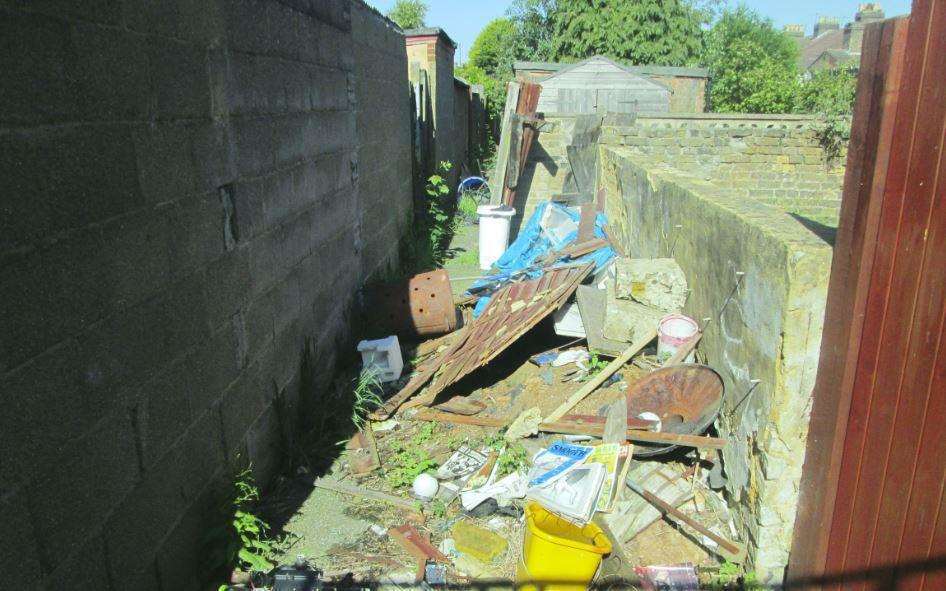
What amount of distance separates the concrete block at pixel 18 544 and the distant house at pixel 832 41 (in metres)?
46.6

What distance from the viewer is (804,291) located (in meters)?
2.62

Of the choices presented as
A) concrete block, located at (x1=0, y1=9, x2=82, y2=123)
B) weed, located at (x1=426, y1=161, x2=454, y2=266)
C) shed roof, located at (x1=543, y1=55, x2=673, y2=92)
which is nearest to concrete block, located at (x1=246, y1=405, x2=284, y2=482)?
concrete block, located at (x1=0, y1=9, x2=82, y2=123)

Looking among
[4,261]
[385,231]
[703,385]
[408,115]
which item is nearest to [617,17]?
A: [408,115]

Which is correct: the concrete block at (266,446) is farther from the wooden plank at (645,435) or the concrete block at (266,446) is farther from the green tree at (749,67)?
the green tree at (749,67)

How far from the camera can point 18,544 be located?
1783mm

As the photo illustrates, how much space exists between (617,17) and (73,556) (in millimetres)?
29936

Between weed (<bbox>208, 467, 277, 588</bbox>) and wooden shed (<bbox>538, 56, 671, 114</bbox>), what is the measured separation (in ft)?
59.0

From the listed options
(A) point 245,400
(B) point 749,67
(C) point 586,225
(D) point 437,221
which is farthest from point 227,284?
(B) point 749,67

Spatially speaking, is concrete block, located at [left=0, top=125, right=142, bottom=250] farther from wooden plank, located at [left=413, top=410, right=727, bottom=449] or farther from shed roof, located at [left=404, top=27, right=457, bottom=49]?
shed roof, located at [left=404, top=27, right=457, bottom=49]

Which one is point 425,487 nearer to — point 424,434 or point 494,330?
point 424,434

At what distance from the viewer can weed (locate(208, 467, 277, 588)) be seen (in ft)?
9.71

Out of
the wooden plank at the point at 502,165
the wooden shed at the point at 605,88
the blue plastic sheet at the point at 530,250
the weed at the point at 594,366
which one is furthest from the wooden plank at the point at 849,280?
the wooden shed at the point at 605,88

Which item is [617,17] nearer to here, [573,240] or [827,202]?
[827,202]

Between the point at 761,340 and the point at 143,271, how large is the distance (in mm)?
2638
